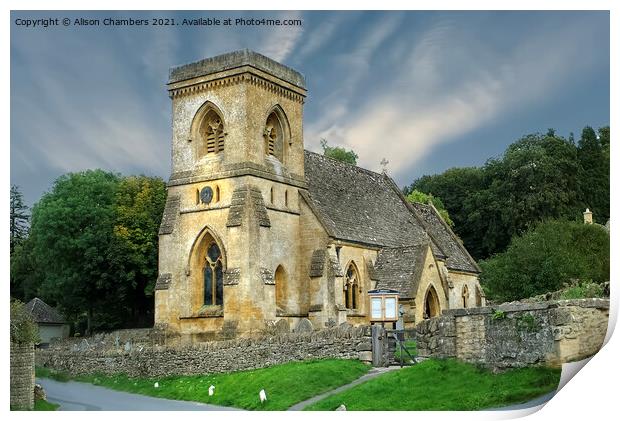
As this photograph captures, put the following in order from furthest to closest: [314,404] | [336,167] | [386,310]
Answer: [336,167], [386,310], [314,404]

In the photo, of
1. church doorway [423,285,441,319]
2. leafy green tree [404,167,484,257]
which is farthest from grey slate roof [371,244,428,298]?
leafy green tree [404,167,484,257]

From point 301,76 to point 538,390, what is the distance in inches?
730

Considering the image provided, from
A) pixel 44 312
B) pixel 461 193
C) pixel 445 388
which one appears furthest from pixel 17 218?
pixel 461 193

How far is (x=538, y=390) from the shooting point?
16.3 meters

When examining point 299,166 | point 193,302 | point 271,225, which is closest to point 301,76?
point 299,166

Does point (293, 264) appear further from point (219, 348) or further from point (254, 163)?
point (219, 348)

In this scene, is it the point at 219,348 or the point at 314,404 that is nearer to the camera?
the point at 314,404

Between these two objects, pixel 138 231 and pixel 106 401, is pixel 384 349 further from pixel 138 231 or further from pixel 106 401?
pixel 138 231

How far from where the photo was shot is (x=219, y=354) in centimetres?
2480

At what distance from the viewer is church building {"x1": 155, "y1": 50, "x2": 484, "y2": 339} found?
1120 inches

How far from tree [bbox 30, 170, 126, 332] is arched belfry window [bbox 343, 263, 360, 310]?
14.0 metres

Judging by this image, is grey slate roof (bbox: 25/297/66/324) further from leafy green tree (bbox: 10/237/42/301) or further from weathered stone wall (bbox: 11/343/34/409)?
weathered stone wall (bbox: 11/343/34/409)

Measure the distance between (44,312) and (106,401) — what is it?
26277 mm

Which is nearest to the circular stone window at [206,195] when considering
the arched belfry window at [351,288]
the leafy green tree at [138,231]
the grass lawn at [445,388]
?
the arched belfry window at [351,288]
